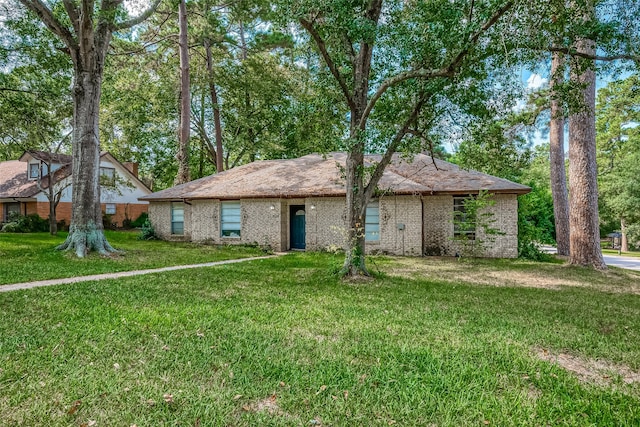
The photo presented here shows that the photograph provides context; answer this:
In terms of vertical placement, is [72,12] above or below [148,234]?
above

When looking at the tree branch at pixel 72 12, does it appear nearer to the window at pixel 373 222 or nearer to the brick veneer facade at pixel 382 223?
the brick veneer facade at pixel 382 223

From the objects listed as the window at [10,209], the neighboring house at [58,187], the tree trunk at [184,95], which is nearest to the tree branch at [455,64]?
the tree trunk at [184,95]

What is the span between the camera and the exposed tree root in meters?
11.6

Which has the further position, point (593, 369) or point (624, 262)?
point (624, 262)

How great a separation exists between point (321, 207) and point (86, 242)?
27.9ft

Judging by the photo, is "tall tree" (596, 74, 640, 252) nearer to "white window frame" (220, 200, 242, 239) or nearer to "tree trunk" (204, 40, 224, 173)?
"white window frame" (220, 200, 242, 239)

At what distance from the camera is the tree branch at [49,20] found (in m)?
10.5

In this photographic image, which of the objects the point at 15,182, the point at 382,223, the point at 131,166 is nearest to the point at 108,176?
→ the point at 131,166

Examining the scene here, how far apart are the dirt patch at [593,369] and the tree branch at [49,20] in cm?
1433

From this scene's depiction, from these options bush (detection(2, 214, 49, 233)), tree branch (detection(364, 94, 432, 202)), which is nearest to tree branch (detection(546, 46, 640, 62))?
tree branch (detection(364, 94, 432, 202))

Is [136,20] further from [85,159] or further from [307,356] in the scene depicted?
[307,356]

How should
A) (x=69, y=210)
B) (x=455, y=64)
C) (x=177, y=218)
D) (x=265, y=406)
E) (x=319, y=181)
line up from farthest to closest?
1. (x=69, y=210)
2. (x=177, y=218)
3. (x=319, y=181)
4. (x=455, y=64)
5. (x=265, y=406)

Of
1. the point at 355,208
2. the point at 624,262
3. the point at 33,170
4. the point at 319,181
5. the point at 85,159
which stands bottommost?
the point at 624,262

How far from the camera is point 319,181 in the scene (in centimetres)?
1614
